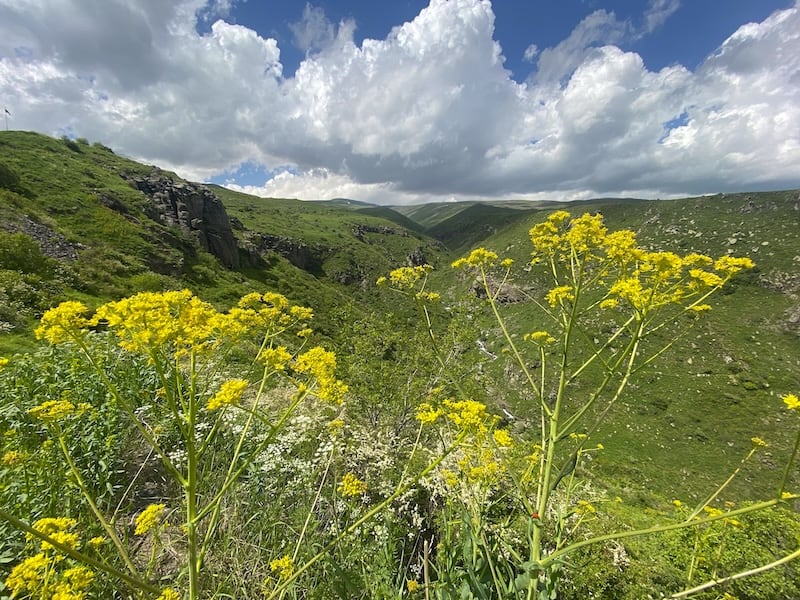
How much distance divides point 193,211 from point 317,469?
113 meters

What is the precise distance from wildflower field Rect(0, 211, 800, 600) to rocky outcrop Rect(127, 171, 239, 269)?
9529cm

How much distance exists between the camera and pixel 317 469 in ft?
19.2

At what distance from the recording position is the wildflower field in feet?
8.88

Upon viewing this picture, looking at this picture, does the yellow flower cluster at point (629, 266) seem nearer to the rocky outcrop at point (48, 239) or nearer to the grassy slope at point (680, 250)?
the grassy slope at point (680, 250)

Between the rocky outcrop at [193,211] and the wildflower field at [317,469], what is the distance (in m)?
95.3

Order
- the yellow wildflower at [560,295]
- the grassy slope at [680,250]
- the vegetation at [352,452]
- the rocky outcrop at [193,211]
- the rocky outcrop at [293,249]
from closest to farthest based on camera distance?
the vegetation at [352,452], the yellow wildflower at [560,295], the grassy slope at [680,250], the rocky outcrop at [193,211], the rocky outcrop at [293,249]

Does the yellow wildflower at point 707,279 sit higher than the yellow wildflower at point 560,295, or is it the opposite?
the yellow wildflower at point 707,279

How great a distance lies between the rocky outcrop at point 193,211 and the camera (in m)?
91.2

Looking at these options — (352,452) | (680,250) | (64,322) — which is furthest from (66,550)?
(680,250)

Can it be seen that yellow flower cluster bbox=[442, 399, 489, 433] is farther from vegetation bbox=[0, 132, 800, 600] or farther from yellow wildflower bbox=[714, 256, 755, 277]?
yellow wildflower bbox=[714, 256, 755, 277]

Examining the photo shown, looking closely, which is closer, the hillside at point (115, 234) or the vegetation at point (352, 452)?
the vegetation at point (352, 452)

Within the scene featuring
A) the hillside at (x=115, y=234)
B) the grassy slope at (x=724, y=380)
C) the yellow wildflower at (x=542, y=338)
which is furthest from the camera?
the grassy slope at (x=724, y=380)

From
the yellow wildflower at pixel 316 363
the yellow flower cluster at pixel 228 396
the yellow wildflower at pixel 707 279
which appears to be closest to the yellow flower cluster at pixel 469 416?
the yellow wildflower at pixel 316 363

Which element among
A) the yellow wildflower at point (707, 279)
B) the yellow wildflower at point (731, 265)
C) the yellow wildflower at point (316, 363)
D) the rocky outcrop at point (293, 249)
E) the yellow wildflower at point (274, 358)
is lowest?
the rocky outcrop at point (293, 249)
